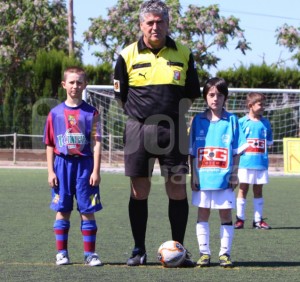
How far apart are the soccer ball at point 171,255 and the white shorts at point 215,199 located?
397 millimetres

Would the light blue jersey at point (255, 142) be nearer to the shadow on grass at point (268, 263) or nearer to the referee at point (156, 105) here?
the shadow on grass at point (268, 263)

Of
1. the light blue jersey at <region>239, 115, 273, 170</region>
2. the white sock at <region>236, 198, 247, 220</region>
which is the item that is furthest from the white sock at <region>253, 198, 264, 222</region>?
the light blue jersey at <region>239, 115, 273, 170</region>

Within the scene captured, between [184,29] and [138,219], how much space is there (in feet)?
111

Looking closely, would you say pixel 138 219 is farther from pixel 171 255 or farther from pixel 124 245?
pixel 124 245

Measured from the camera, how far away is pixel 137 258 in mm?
7262

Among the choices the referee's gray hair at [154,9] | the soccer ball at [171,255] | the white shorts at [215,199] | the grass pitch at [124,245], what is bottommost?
the grass pitch at [124,245]

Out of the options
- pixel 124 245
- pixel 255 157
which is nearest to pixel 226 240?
pixel 124 245

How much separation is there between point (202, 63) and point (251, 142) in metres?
28.8

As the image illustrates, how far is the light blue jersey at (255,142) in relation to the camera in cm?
1116

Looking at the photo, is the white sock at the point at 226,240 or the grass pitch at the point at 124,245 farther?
the white sock at the point at 226,240

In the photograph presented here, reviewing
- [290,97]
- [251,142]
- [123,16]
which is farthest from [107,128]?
[123,16]

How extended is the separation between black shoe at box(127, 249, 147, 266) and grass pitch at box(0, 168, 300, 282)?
93 mm

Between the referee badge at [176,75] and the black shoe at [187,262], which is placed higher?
the referee badge at [176,75]

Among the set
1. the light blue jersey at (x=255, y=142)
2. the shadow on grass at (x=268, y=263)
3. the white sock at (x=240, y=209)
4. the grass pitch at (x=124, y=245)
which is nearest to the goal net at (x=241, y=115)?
the grass pitch at (x=124, y=245)
